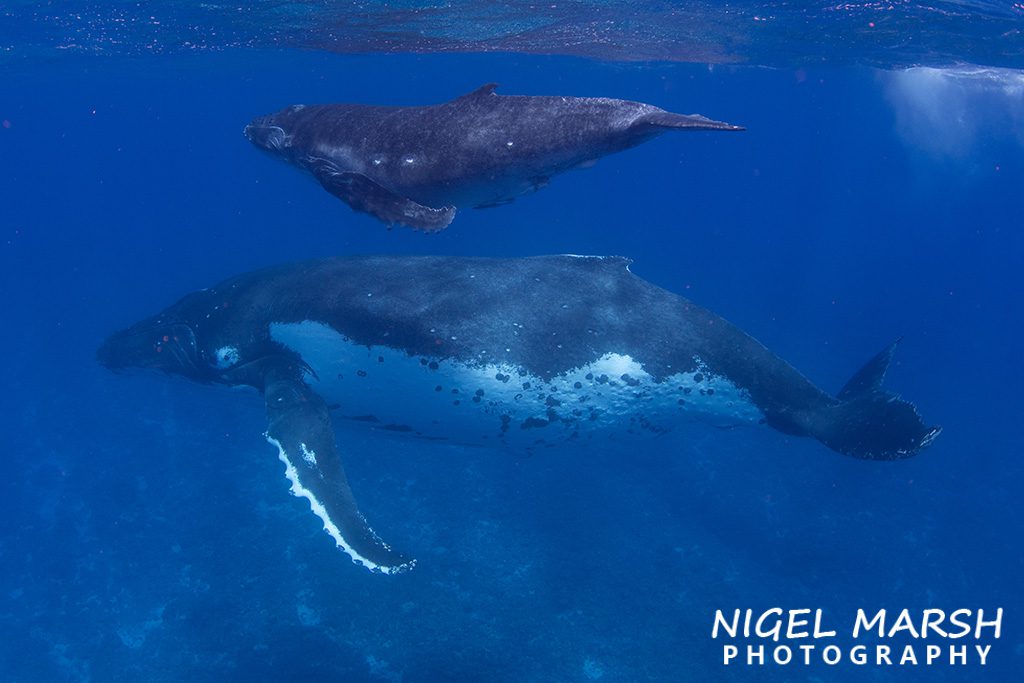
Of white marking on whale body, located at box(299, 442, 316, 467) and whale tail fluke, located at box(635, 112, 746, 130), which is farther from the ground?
whale tail fluke, located at box(635, 112, 746, 130)

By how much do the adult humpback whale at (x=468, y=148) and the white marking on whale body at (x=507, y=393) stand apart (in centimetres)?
372

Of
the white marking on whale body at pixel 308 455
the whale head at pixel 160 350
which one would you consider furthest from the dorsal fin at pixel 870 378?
the whale head at pixel 160 350

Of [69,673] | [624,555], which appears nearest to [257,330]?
[69,673]

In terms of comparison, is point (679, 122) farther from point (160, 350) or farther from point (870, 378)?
point (160, 350)

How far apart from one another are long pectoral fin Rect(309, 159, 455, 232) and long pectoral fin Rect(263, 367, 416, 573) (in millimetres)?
4364

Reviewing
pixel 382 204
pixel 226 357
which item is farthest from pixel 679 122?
pixel 226 357

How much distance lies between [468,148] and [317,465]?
5.44m

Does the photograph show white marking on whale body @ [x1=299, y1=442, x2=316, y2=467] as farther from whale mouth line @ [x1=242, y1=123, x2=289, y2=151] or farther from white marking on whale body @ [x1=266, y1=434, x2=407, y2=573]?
whale mouth line @ [x1=242, y1=123, x2=289, y2=151]

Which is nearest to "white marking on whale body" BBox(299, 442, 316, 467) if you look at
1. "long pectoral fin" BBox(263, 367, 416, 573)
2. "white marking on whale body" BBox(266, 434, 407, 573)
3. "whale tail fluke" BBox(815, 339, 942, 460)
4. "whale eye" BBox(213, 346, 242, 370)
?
"long pectoral fin" BBox(263, 367, 416, 573)

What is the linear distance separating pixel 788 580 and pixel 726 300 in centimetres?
2154

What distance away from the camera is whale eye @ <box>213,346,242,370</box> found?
1157cm

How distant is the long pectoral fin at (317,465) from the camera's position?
27.0 feet

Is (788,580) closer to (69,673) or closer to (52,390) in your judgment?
(69,673)

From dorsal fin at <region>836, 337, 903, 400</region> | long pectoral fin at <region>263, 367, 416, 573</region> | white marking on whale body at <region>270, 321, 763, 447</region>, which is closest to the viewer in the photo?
long pectoral fin at <region>263, 367, 416, 573</region>
